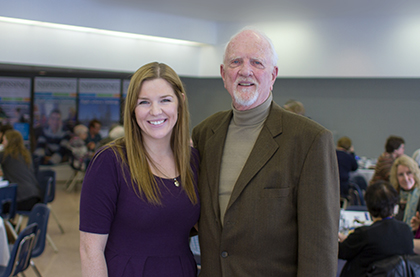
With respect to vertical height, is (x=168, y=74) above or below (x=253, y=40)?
below

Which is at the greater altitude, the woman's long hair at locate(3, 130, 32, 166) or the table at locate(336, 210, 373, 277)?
the woman's long hair at locate(3, 130, 32, 166)

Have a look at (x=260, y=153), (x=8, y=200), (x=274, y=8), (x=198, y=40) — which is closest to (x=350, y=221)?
(x=260, y=153)

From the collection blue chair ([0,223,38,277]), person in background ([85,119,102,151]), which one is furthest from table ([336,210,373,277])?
person in background ([85,119,102,151])

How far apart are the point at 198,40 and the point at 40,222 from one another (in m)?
4.53

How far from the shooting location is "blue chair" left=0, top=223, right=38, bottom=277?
125 inches

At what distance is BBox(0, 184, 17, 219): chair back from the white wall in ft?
6.16

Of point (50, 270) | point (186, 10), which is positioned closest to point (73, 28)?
point (186, 10)

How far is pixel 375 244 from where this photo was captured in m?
2.72

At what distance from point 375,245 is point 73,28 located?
5051 millimetres

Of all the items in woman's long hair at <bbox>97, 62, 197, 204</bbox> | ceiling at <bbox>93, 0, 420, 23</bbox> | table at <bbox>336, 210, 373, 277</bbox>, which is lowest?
table at <bbox>336, 210, 373, 277</bbox>

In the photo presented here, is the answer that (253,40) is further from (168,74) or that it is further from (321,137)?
(321,137)

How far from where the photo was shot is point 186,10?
6375 millimetres

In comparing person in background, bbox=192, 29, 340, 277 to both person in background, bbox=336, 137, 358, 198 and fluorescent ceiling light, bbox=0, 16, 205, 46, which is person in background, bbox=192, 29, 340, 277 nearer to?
person in background, bbox=336, 137, 358, 198

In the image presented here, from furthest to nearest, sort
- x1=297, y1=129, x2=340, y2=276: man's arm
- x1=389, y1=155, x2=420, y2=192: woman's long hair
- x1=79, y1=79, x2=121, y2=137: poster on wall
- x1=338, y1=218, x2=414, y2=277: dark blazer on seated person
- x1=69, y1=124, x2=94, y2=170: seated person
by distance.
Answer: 1. x1=79, y1=79, x2=121, y2=137: poster on wall
2. x1=69, y1=124, x2=94, y2=170: seated person
3. x1=389, y1=155, x2=420, y2=192: woman's long hair
4. x1=338, y1=218, x2=414, y2=277: dark blazer on seated person
5. x1=297, y1=129, x2=340, y2=276: man's arm
